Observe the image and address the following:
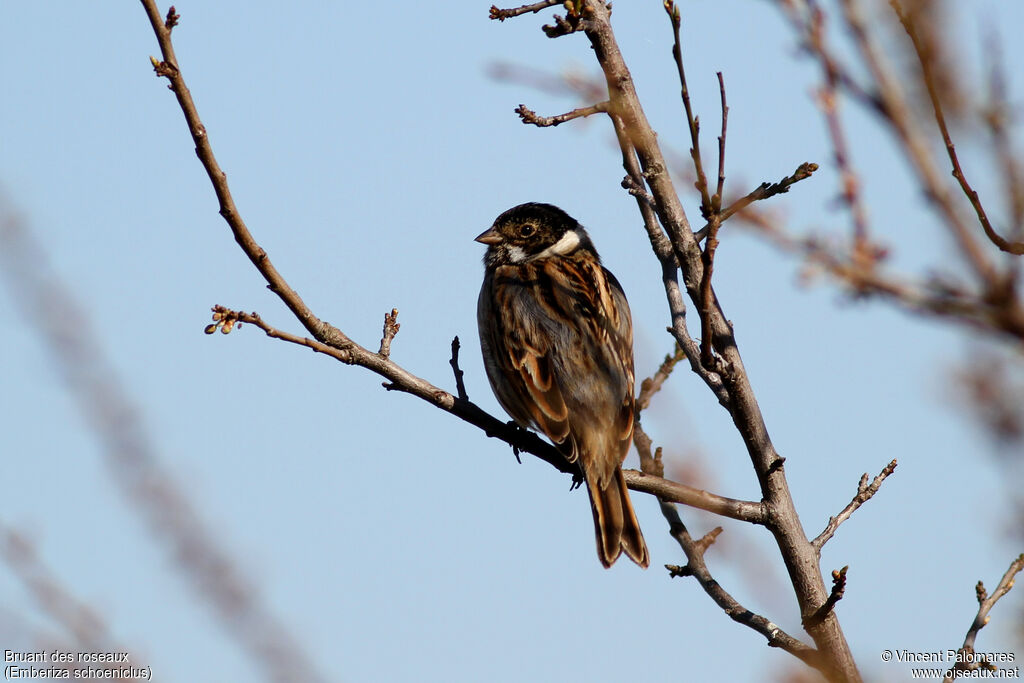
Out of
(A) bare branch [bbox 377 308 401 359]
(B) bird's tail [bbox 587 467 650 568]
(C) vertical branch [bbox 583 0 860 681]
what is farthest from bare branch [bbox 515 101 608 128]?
(B) bird's tail [bbox 587 467 650 568]

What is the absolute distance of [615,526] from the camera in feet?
17.6

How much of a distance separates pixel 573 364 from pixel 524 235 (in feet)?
5.98

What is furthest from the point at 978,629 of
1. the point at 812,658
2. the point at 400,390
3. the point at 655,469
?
the point at 400,390

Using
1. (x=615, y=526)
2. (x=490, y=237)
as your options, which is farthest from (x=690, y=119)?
(x=490, y=237)

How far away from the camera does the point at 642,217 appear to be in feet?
14.9

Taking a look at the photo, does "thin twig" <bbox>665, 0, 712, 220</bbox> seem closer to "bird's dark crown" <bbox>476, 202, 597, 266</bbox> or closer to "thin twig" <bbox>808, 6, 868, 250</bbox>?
"thin twig" <bbox>808, 6, 868, 250</bbox>

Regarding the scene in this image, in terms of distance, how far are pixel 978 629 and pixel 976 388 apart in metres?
1.80

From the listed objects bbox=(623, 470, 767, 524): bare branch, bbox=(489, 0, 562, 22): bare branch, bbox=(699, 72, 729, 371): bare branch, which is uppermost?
bbox=(489, 0, 562, 22): bare branch

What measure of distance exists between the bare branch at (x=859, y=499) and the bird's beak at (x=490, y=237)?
3.58 meters

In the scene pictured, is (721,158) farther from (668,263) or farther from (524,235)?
(524,235)

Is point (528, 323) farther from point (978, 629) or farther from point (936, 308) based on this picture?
point (936, 308)

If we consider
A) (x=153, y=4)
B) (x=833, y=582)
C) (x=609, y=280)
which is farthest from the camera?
(x=609, y=280)

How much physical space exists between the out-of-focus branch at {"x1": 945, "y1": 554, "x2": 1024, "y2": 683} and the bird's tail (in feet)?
5.02

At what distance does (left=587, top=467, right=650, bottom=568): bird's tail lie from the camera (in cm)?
537
